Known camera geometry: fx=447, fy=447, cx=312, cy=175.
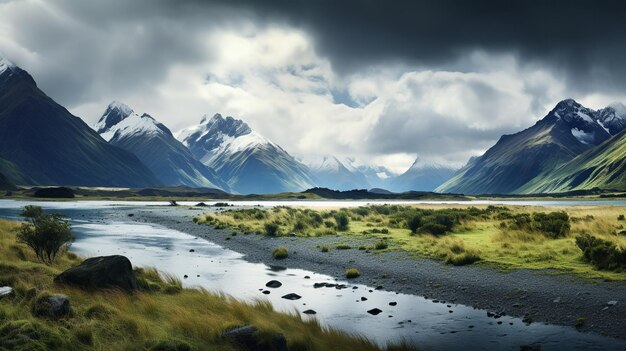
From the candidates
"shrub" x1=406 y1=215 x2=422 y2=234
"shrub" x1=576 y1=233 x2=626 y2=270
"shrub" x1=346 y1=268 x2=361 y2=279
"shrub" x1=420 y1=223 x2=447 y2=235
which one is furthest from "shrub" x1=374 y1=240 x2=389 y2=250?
"shrub" x1=576 y1=233 x2=626 y2=270

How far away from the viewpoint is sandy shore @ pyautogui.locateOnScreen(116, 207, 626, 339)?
19359mm

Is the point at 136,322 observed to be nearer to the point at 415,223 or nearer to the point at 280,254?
the point at 280,254

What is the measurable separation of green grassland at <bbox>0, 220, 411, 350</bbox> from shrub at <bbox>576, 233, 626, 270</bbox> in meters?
18.4

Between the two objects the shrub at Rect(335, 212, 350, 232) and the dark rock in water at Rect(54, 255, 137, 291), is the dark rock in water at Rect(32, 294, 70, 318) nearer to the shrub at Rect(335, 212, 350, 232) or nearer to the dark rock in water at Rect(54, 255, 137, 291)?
the dark rock in water at Rect(54, 255, 137, 291)

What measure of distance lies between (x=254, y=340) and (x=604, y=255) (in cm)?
2335

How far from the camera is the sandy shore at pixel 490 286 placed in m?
19.4

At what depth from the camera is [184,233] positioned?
66.1 meters

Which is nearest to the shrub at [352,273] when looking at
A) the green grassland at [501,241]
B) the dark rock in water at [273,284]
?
the dark rock in water at [273,284]

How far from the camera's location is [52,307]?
47.8 feet

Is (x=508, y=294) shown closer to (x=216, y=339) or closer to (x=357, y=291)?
(x=357, y=291)

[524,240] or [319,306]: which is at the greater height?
[524,240]

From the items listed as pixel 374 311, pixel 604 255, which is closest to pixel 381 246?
pixel 604 255

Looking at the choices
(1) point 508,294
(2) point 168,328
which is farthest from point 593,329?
(2) point 168,328

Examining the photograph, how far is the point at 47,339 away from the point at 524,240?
116 ft
